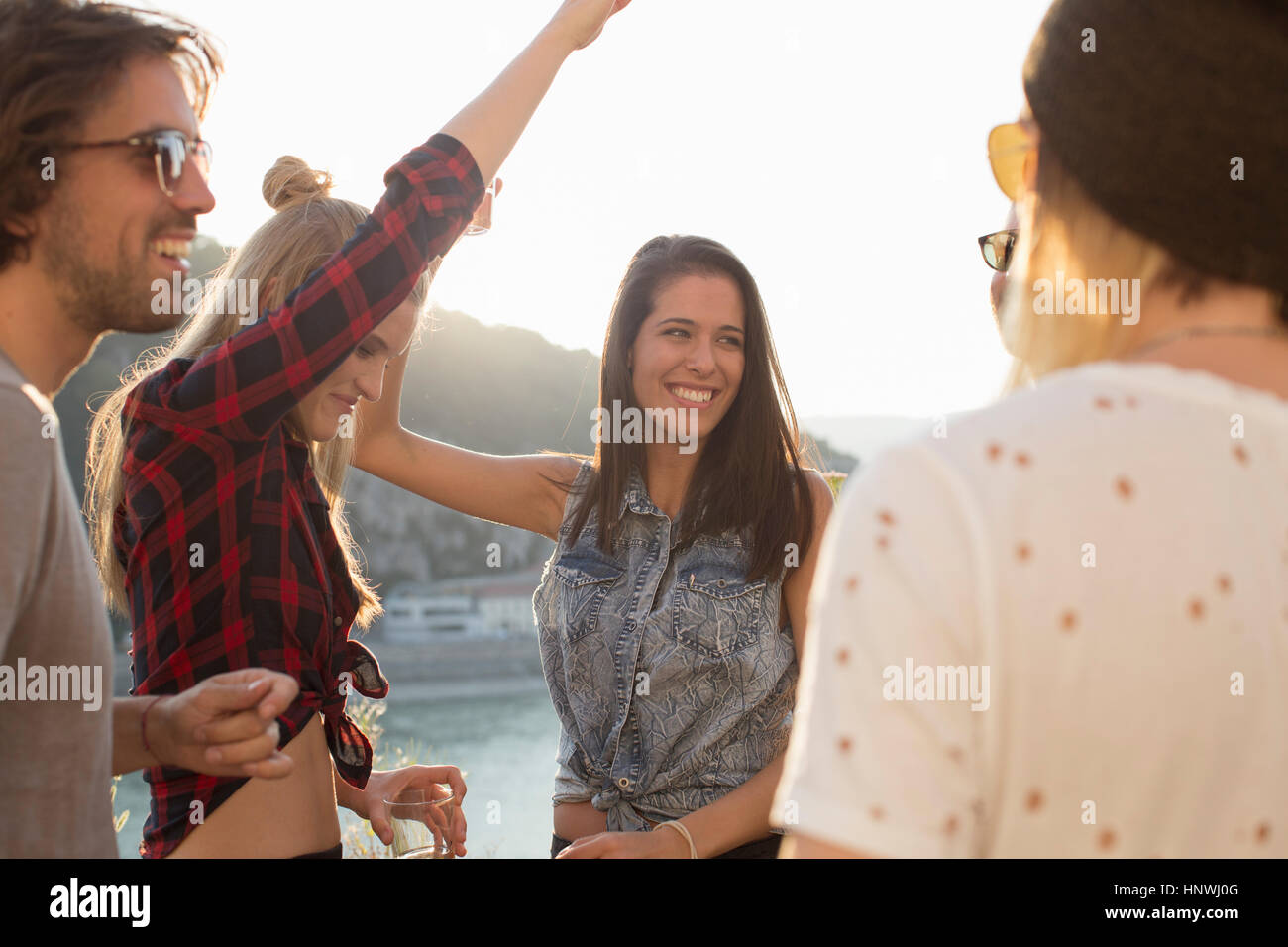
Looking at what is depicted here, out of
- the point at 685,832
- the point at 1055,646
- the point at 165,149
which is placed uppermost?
the point at 165,149

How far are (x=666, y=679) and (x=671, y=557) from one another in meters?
0.36

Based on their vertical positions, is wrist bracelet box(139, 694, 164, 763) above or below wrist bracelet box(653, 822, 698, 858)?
above

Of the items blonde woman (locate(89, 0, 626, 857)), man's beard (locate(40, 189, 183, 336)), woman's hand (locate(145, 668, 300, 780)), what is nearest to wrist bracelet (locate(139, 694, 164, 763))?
woman's hand (locate(145, 668, 300, 780))

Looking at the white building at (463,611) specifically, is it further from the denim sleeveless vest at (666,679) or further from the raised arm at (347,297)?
the raised arm at (347,297)

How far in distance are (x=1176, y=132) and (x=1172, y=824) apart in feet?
1.94

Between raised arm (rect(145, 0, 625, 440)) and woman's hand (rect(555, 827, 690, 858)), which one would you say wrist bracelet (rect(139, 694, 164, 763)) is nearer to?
raised arm (rect(145, 0, 625, 440))


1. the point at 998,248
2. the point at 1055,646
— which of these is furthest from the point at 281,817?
the point at 998,248

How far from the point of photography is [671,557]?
2906 millimetres

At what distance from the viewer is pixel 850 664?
850 millimetres

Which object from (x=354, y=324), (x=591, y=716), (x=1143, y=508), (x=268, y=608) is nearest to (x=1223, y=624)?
(x=1143, y=508)

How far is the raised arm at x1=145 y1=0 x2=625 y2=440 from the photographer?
5.62 feet

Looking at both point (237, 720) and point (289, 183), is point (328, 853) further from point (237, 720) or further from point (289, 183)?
point (289, 183)

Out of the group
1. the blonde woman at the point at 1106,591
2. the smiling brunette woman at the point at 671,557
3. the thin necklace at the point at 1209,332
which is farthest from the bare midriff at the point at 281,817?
the thin necklace at the point at 1209,332

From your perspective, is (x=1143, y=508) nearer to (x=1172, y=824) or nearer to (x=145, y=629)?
(x=1172, y=824)
